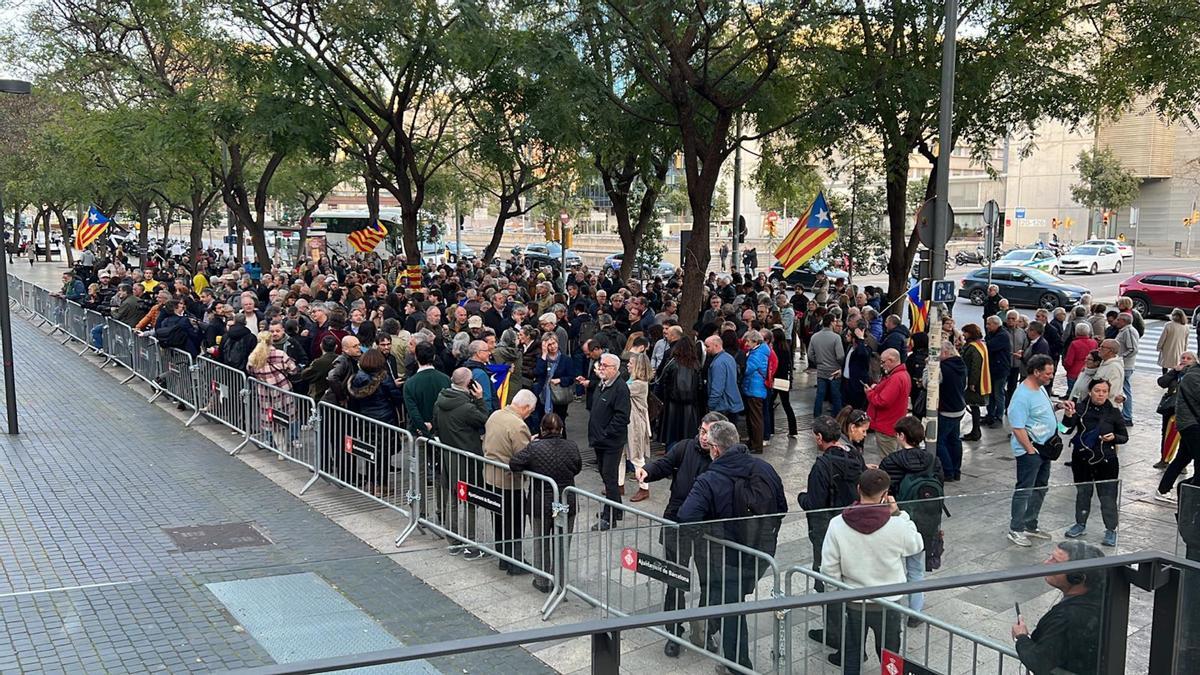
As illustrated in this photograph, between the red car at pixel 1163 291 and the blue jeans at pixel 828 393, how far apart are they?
753 inches

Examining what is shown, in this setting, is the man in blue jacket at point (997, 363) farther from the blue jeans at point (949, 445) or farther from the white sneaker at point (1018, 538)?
the white sneaker at point (1018, 538)

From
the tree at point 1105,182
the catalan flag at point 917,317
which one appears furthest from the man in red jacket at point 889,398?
the tree at point 1105,182

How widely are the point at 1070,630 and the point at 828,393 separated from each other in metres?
10.5

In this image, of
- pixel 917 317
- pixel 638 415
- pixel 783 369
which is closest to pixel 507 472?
pixel 638 415

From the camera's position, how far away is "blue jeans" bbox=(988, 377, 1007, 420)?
14.2 meters

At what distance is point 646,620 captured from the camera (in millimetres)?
2793

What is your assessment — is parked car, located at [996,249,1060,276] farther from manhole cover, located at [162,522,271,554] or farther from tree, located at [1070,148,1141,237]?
manhole cover, located at [162,522,271,554]

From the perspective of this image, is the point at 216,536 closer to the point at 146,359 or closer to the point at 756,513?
the point at 756,513

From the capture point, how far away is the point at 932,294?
11.8 m

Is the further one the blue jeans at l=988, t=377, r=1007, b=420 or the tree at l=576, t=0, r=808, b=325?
the tree at l=576, t=0, r=808, b=325

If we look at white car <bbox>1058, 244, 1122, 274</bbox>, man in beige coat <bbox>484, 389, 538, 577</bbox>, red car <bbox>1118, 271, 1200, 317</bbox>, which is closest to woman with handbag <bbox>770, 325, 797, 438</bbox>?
man in beige coat <bbox>484, 389, 538, 577</bbox>

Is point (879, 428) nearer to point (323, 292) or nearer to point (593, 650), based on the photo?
point (593, 650)

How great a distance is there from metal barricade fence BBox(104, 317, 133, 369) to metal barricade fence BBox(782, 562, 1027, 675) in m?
15.1

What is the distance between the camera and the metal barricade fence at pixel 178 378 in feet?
46.2
